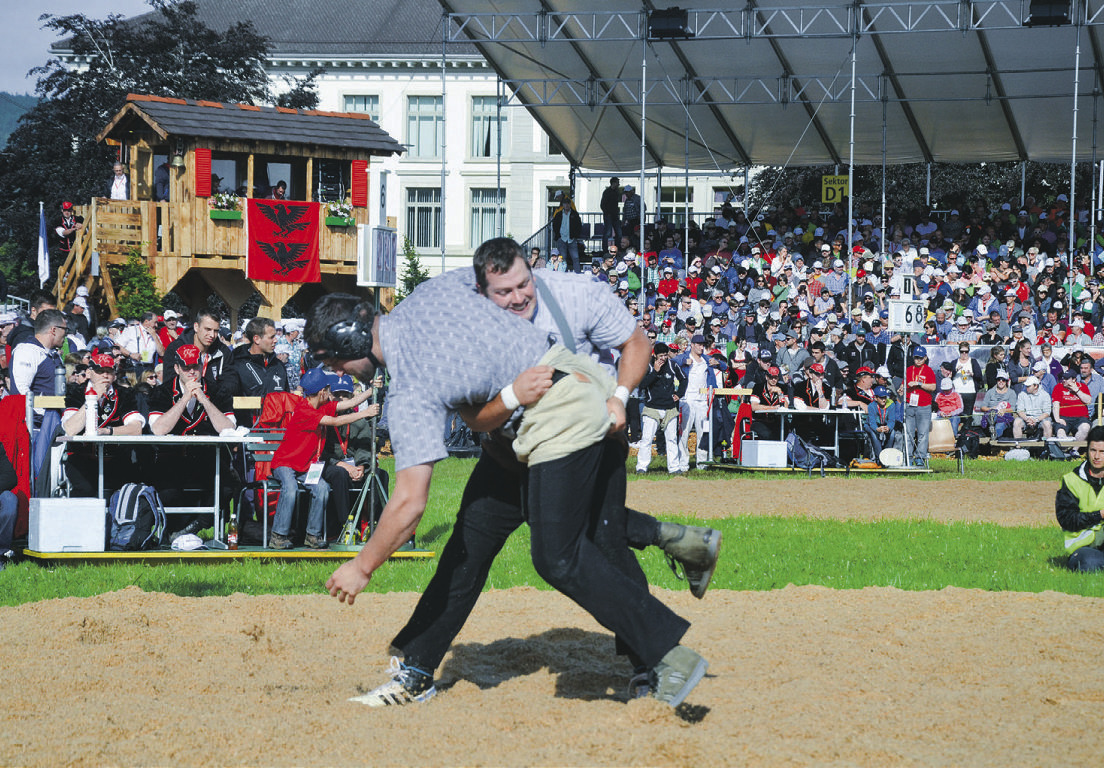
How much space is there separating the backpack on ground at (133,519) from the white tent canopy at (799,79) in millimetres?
15179

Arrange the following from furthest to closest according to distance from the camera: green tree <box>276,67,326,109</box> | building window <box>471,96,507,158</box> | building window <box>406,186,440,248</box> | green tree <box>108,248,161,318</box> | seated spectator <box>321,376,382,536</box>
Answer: building window <box>406,186,440,248</box>
building window <box>471,96,507,158</box>
green tree <box>276,67,326,109</box>
green tree <box>108,248,161,318</box>
seated spectator <box>321,376,382,536</box>

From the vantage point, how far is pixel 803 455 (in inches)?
755

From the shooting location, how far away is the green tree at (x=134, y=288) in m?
29.5

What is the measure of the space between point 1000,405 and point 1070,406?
1075 millimetres

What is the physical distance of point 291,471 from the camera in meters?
10.8

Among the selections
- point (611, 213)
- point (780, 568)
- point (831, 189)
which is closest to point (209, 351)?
point (780, 568)

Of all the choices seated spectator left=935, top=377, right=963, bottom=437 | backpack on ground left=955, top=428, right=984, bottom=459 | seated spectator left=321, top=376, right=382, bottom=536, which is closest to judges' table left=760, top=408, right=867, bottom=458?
backpack on ground left=955, top=428, right=984, bottom=459

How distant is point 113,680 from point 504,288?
2859 mm

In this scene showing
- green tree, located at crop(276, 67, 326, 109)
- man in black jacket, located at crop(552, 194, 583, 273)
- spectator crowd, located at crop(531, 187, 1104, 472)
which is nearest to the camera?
spectator crowd, located at crop(531, 187, 1104, 472)

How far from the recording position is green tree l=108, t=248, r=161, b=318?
29.5 meters

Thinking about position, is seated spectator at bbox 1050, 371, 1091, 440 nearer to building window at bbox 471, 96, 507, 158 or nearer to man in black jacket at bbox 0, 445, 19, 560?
man in black jacket at bbox 0, 445, 19, 560

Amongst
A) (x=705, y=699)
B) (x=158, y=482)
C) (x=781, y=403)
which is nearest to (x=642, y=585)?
(x=705, y=699)

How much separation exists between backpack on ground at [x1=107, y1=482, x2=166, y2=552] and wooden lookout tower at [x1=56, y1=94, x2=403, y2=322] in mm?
22204

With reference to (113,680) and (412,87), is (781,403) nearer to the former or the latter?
(113,680)
